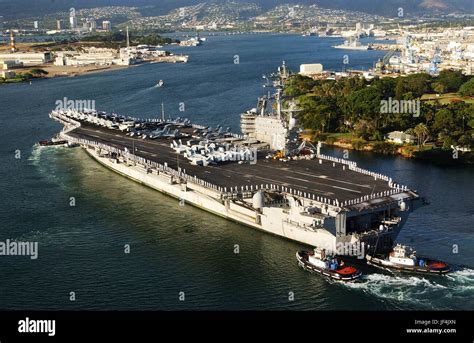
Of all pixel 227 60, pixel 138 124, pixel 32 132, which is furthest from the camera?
pixel 227 60

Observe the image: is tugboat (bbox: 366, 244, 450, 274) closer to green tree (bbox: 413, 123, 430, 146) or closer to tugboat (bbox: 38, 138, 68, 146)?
green tree (bbox: 413, 123, 430, 146)

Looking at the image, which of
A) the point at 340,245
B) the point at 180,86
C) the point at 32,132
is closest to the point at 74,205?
the point at 340,245

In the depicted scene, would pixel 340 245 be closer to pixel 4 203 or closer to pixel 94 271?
pixel 94 271

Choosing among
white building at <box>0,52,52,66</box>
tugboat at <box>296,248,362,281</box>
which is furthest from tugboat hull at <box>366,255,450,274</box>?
white building at <box>0,52,52,66</box>

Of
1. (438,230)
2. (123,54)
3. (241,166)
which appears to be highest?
(123,54)

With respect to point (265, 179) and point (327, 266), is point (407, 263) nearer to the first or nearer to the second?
point (327, 266)

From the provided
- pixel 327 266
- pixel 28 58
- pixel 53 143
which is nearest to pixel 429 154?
pixel 327 266
